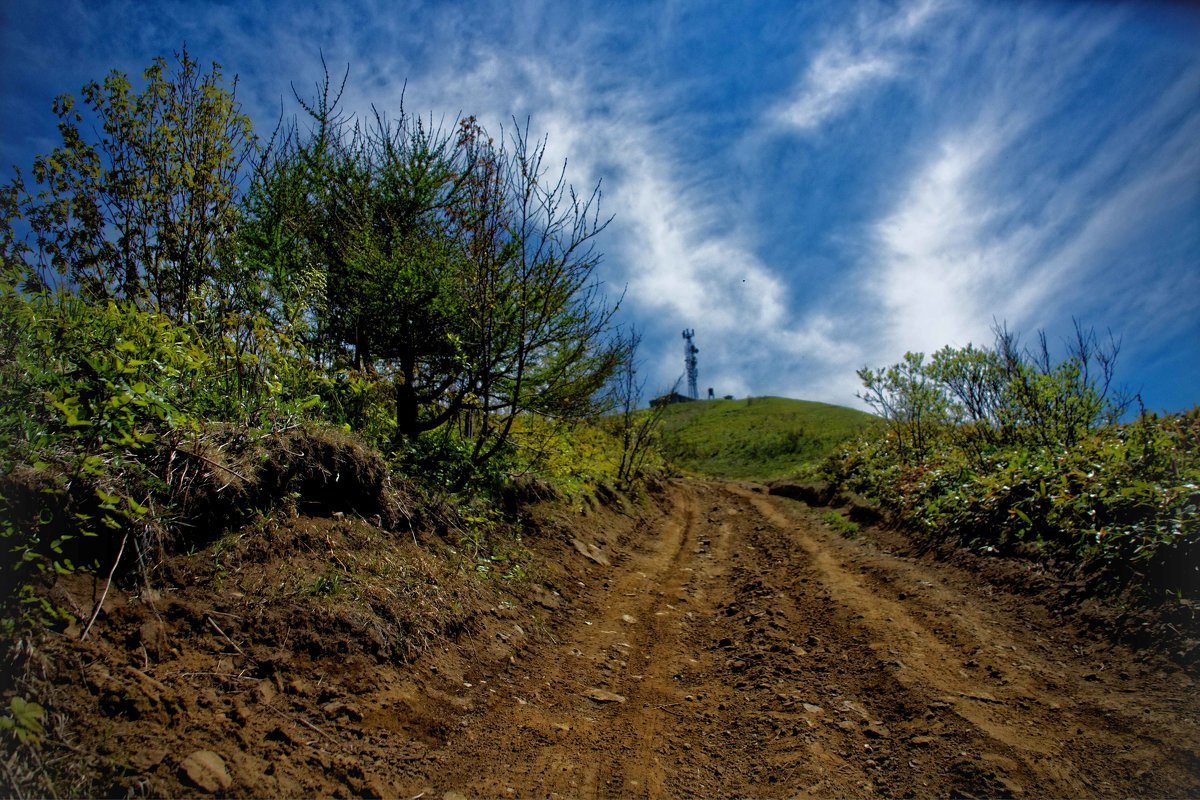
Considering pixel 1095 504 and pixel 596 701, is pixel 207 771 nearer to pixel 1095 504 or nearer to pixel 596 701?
pixel 596 701

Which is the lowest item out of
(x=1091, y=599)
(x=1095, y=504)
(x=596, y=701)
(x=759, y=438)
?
(x=596, y=701)

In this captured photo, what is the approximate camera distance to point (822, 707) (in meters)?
3.44

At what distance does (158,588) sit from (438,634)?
1.74 metres

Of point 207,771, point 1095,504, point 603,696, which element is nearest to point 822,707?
point 603,696

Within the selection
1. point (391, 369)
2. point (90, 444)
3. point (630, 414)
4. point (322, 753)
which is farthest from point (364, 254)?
point (630, 414)

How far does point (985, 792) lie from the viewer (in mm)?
2488

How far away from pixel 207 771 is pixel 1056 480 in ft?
28.9

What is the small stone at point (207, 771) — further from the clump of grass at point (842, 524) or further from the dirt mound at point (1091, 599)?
the clump of grass at point (842, 524)

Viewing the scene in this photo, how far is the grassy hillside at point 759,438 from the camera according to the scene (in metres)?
29.0

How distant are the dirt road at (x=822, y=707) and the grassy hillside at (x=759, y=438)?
17.3 metres

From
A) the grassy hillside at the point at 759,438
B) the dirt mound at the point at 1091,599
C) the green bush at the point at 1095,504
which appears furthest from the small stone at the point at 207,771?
the grassy hillside at the point at 759,438

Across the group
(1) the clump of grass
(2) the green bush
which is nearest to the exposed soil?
(2) the green bush

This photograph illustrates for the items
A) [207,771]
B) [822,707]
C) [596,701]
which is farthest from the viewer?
[596,701]

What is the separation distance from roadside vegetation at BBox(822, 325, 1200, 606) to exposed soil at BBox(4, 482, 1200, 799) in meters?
0.87
